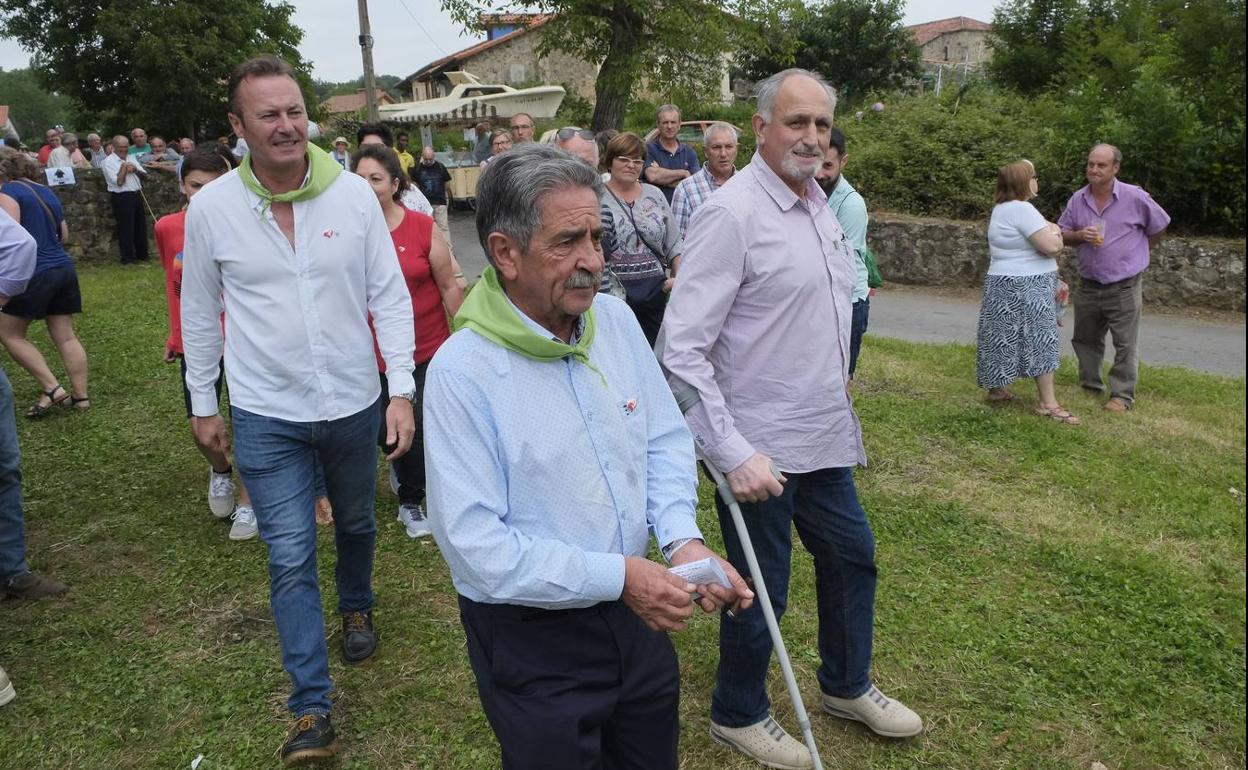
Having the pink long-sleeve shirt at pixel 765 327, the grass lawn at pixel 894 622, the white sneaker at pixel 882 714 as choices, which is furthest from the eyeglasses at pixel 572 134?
the white sneaker at pixel 882 714

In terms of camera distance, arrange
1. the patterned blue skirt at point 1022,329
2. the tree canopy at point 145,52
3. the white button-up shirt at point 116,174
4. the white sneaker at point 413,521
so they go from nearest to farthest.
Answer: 1. the white sneaker at point 413,521
2. the patterned blue skirt at point 1022,329
3. the white button-up shirt at point 116,174
4. the tree canopy at point 145,52

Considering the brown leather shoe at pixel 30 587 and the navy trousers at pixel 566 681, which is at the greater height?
the navy trousers at pixel 566 681

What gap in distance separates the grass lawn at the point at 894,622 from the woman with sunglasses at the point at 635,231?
4.33 ft

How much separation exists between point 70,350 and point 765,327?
646 centimetres

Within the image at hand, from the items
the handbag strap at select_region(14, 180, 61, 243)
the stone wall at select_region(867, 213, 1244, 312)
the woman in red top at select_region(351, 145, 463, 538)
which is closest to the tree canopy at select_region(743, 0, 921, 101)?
the stone wall at select_region(867, 213, 1244, 312)

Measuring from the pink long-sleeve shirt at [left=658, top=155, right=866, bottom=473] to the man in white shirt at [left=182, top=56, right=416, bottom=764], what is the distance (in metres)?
1.06

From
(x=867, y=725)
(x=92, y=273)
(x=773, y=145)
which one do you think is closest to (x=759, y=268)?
(x=773, y=145)

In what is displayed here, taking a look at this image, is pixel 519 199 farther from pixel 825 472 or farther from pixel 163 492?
pixel 163 492

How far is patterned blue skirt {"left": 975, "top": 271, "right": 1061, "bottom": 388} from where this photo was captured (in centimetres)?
689

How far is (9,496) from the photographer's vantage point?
4.22 m

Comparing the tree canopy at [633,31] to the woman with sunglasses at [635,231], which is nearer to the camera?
the woman with sunglasses at [635,231]

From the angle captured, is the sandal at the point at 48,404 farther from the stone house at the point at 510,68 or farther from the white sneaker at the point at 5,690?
the stone house at the point at 510,68

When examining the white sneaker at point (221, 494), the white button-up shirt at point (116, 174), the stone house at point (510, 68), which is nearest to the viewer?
the white sneaker at point (221, 494)

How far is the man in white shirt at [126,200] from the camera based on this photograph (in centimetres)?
1480
